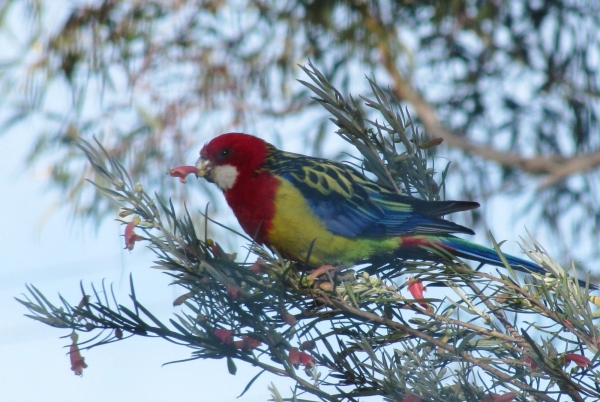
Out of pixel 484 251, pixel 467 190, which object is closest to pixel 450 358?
pixel 484 251

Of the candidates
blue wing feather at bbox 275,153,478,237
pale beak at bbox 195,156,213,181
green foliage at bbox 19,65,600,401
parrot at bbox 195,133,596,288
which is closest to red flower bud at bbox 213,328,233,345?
green foliage at bbox 19,65,600,401

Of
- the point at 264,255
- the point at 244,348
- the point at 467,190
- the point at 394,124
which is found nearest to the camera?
the point at 244,348

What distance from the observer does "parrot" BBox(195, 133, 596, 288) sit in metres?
2.38

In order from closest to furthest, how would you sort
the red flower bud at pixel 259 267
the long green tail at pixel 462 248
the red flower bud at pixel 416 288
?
the red flower bud at pixel 259 267
the red flower bud at pixel 416 288
the long green tail at pixel 462 248

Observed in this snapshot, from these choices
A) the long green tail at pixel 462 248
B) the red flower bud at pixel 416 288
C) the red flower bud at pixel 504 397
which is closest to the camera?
the red flower bud at pixel 504 397

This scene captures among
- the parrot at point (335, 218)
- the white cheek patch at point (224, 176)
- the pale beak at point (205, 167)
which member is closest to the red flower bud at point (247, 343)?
the parrot at point (335, 218)

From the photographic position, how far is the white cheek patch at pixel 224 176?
8.87ft

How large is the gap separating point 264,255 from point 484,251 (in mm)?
988

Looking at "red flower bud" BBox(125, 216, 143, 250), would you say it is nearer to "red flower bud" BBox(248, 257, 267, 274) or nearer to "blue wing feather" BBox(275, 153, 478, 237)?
"red flower bud" BBox(248, 257, 267, 274)

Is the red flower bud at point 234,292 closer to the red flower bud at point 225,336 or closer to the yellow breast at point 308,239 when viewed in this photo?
the red flower bud at point 225,336

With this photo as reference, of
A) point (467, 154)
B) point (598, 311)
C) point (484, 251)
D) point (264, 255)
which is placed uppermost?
point (467, 154)

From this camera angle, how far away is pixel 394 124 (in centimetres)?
207

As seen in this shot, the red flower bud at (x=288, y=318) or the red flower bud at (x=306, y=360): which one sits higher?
the red flower bud at (x=288, y=318)

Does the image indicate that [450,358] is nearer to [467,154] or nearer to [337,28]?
[337,28]
